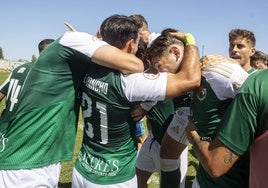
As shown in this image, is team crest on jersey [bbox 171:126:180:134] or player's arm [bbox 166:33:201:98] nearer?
player's arm [bbox 166:33:201:98]

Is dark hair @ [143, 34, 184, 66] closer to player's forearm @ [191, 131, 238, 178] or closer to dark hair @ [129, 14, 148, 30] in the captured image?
player's forearm @ [191, 131, 238, 178]

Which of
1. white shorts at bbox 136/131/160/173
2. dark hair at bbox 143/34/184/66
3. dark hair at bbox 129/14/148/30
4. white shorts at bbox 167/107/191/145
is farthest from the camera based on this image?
dark hair at bbox 129/14/148/30

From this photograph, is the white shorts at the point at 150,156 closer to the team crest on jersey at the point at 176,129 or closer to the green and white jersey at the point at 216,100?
the team crest on jersey at the point at 176,129

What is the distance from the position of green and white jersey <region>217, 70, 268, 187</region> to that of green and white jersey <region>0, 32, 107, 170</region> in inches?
52.7

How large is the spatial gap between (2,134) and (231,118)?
1952 mm

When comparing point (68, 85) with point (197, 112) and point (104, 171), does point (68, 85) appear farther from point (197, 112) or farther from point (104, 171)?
point (197, 112)

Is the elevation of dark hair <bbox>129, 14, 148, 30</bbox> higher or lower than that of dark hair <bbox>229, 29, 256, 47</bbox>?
higher

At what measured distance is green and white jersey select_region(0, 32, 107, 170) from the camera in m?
2.82

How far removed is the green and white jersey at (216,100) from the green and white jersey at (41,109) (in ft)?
3.23

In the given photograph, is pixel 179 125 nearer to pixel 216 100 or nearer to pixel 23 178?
pixel 216 100

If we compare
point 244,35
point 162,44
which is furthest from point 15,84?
point 244,35

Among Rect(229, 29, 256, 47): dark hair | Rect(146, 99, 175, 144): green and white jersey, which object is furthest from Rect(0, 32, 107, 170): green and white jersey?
Rect(229, 29, 256, 47): dark hair

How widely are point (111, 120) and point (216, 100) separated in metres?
0.89

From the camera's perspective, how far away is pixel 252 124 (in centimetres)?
Result: 191
